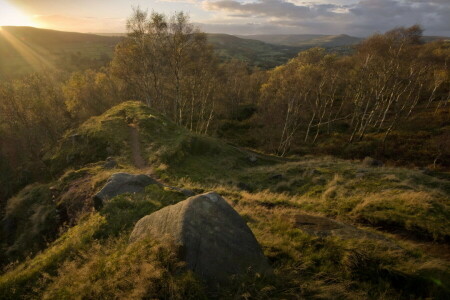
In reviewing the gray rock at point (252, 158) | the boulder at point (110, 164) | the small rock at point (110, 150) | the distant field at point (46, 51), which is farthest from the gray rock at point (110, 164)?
the distant field at point (46, 51)

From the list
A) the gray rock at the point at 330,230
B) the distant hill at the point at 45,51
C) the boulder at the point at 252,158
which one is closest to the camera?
the gray rock at the point at 330,230

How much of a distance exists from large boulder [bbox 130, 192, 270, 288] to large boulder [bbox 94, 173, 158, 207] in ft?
16.1

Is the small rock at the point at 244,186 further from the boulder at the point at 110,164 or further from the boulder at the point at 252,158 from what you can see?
the boulder at the point at 252,158

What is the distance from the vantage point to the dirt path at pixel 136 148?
70.7ft

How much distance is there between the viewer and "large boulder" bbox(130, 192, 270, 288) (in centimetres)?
633

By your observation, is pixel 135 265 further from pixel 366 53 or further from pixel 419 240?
pixel 366 53

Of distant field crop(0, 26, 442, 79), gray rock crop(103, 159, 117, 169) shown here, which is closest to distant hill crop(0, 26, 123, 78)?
distant field crop(0, 26, 442, 79)

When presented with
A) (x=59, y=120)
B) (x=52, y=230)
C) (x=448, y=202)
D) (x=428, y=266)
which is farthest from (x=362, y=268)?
(x=59, y=120)

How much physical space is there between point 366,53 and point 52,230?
46.1 meters

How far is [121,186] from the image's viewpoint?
12.9 metres

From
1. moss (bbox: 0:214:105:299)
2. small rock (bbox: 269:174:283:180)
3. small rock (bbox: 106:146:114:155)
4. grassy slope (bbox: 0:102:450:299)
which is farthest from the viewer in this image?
small rock (bbox: 269:174:283:180)

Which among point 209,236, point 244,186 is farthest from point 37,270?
point 244,186

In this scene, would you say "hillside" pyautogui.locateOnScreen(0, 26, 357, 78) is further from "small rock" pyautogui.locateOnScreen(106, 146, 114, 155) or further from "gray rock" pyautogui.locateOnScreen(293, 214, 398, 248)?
"gray rock" pyautogui.locateOnScreen(293, 214, 398, 248)

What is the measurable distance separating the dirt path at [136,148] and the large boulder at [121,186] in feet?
23.9
